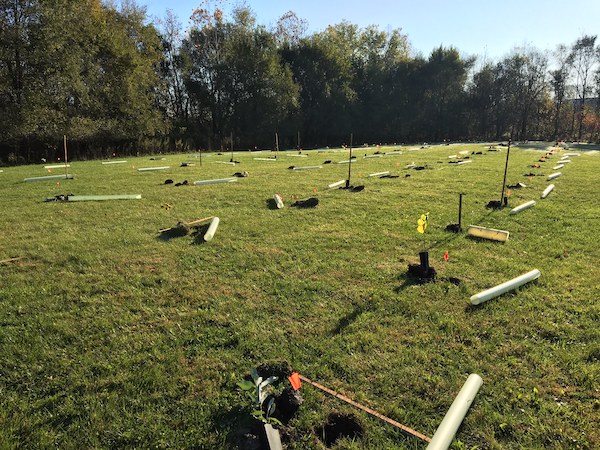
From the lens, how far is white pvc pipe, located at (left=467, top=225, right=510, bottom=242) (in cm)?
586

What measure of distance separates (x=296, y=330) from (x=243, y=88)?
1438 inches

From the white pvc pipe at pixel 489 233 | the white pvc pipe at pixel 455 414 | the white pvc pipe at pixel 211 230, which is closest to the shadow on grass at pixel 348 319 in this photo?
the white pvc pipe at pixel 455 414

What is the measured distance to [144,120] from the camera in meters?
27.1

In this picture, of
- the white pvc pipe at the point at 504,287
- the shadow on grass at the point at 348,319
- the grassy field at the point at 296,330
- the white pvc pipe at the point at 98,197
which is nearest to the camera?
the grassy field at the point at 296,330

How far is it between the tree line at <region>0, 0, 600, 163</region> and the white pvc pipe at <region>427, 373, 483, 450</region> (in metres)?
6.46

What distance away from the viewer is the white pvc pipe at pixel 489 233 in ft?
19.2

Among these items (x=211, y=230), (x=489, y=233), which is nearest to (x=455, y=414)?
(x=489, y=233)

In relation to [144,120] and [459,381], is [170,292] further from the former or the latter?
[144,120]

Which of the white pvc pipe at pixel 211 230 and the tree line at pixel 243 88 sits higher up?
the tree line at pixel 243 88

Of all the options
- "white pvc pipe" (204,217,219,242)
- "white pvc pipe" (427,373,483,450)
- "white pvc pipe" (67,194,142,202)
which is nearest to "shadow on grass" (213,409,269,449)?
"white pvc pipe" (427,373,483,450)

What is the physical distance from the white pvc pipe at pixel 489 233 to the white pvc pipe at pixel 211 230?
415cm

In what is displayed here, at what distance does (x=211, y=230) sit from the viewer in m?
6.34

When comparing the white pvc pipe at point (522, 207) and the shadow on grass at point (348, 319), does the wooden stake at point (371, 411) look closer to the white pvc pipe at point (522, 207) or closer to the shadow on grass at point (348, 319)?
the shadow on grass at point (348, 319)

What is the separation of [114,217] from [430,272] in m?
6.02
